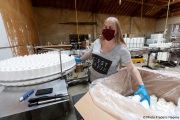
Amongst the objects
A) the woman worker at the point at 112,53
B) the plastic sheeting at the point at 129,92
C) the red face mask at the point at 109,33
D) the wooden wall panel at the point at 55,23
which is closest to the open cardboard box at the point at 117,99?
the plastic sheeting at the point at 129,92

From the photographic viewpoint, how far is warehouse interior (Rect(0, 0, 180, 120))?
21.8 inches

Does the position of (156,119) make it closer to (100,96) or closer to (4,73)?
(100,96)

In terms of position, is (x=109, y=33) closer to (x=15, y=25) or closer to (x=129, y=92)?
(x=129, y=92)

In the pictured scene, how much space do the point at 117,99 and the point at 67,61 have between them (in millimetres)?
600

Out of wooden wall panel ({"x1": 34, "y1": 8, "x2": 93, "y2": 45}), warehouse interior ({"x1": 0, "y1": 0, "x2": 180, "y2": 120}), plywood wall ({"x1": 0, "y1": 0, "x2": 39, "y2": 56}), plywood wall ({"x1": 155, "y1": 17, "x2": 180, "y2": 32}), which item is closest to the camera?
warehouse interior ({"x1": 0, "y1": 0, "x2": 180, "y2": 120})

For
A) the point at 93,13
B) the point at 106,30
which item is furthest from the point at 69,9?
the point at 106,30

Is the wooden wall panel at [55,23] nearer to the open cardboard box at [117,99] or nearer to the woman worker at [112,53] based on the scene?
the woman worker at [112,53]

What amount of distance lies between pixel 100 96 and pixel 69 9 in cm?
621

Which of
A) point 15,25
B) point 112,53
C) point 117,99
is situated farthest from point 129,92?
point 15,25

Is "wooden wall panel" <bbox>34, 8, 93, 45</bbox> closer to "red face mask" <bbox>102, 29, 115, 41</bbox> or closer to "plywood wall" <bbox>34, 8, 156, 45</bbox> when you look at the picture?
"plywood wall" <bbox>34, 8, 156, 45</bbox>

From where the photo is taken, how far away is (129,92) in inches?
41.9

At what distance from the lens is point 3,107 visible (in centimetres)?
54

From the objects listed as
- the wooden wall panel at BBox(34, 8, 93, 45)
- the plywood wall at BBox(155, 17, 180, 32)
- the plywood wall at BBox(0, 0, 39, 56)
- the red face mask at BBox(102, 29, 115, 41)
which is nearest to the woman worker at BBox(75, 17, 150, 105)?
the red face mask at BBox(102, 29, 115, 41)

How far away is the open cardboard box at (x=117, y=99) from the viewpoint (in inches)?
17.0
